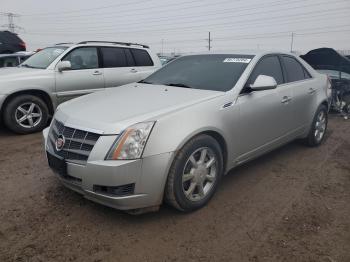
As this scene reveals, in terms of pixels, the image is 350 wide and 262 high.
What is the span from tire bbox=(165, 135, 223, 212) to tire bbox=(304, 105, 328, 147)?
2.44 m

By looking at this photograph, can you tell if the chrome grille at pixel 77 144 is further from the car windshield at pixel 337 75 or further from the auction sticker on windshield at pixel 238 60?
the car windshield at pixel 337 75

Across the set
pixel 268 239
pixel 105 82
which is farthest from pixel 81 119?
pixel 105 82

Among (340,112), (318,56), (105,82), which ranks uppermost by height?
(318,56)

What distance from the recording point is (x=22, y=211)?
324 cm

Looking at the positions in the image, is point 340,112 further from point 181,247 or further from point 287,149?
point 181,247

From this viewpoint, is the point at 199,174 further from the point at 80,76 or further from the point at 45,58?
the point at 45,58

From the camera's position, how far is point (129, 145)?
2.78m

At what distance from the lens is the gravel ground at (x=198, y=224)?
267 centimetres

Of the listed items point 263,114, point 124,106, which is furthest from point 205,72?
point 124,106

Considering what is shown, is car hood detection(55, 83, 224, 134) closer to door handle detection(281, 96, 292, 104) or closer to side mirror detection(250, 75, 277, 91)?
side mirror detection(250, 75, 277, 91)

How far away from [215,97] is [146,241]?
5.13 feet

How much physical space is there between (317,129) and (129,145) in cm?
377

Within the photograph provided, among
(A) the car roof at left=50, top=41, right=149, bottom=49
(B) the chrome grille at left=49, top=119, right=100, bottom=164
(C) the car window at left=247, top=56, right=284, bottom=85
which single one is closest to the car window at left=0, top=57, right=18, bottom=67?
(A) the car roof at left=50, top=41, right=149, bottom=49

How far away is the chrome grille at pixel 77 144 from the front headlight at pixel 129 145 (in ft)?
0.68
